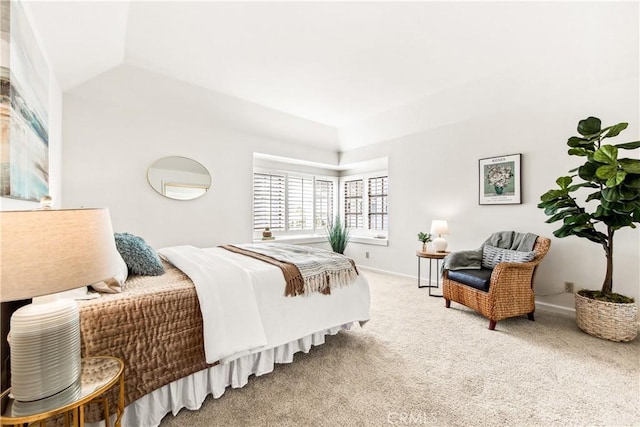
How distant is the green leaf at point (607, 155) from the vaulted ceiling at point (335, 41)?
1.04 meters

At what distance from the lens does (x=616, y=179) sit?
215 cm

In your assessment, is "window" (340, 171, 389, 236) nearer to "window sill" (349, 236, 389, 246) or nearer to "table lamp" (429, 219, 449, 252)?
"window sill" (349, 236, 389, 246)

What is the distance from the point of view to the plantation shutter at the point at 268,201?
5.09 metres

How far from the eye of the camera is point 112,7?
1.97 m

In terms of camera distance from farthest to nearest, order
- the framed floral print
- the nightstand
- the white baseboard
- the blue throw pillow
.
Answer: the framed floral print
the white baseboard
the blue throw pillow
the nightstand

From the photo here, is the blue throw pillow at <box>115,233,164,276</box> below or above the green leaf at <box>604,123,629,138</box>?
below

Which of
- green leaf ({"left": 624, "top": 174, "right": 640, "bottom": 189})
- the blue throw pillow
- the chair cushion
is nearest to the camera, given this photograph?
the blue throw pillow

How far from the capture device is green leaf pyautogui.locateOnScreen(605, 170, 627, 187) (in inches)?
83.5

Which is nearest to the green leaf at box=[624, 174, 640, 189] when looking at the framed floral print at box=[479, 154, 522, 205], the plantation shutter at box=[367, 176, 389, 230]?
the framed floral print at box=[479, 154, 522, 205]

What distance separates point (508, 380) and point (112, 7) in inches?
150

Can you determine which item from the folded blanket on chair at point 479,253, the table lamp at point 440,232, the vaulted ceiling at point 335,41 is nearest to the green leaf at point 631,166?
the folded blanket on chair at point 479,253

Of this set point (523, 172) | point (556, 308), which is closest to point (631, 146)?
point (523, 172)

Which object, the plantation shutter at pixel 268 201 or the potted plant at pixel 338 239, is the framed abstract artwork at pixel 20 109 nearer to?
the plantation shutter at pixel 268 201

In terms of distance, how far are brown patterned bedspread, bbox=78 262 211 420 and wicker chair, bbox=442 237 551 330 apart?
2.54 meters
